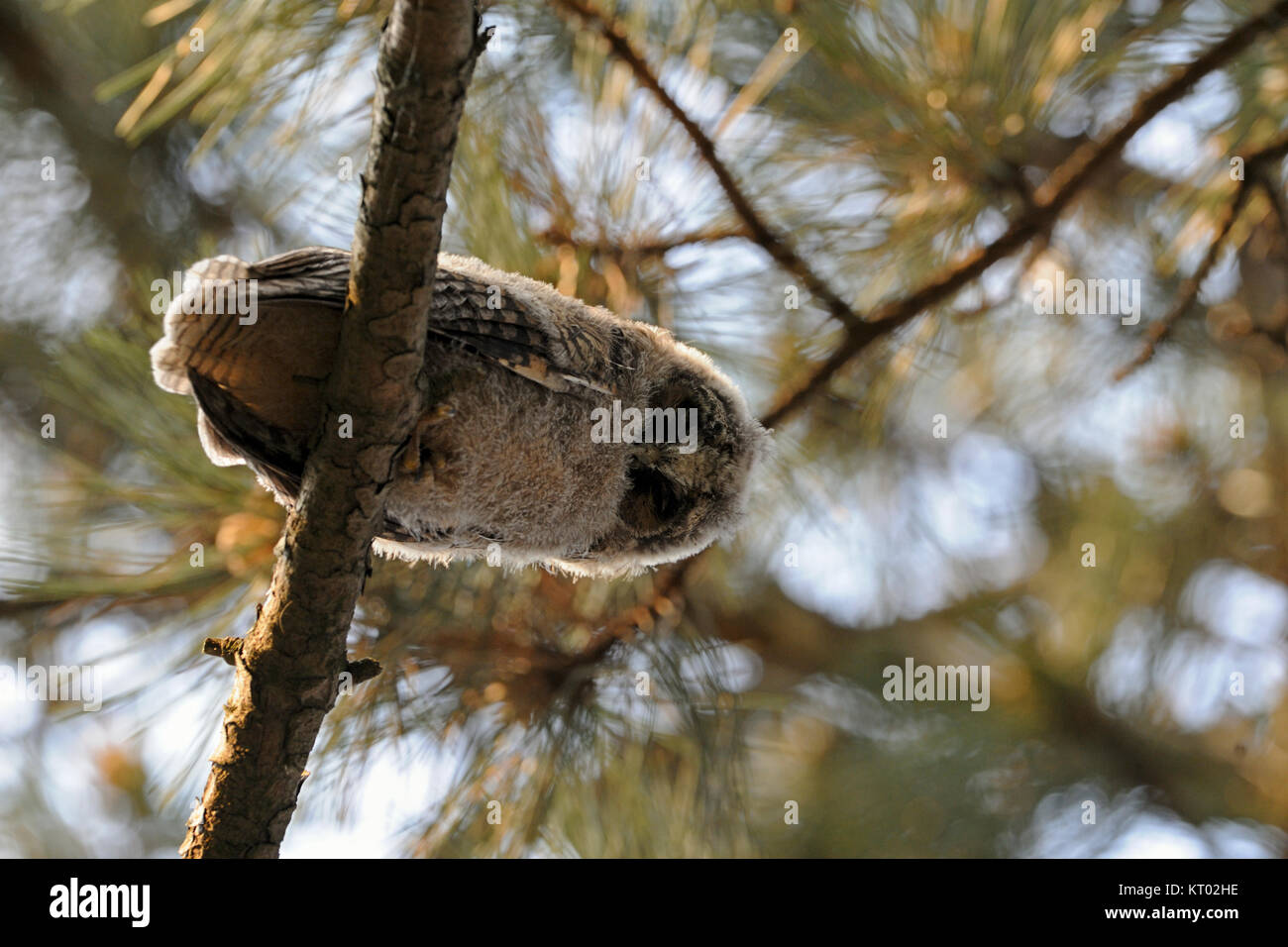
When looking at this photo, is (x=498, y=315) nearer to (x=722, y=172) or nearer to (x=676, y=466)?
(x=676, y=466)

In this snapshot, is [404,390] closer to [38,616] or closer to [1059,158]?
[38,616]

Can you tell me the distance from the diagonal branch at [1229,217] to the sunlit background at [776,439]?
61 mm

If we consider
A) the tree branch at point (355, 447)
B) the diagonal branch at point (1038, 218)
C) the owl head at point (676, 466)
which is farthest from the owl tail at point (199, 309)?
the diagonal branch at point (1038, 218)

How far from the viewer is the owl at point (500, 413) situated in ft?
5.65

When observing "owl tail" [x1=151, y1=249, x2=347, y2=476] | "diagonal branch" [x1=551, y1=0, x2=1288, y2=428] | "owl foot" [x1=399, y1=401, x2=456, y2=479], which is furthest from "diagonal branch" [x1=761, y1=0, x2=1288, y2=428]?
"owl tail" [x1=151, y1=249, x2=347, y2=476]

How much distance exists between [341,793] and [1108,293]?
109 inches

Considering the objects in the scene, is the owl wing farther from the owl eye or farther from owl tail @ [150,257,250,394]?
the owl eye

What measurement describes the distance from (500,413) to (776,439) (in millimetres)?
1376

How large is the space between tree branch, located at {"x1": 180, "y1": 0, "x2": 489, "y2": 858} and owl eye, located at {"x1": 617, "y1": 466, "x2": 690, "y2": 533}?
0.73 metres

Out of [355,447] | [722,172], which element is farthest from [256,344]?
[722,172]

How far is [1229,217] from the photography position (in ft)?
9.64

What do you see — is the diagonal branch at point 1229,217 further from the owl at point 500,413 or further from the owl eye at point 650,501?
the owl eye at point 650,501

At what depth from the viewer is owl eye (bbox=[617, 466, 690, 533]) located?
7.59 ft

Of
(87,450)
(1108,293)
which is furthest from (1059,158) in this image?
(87,450)
